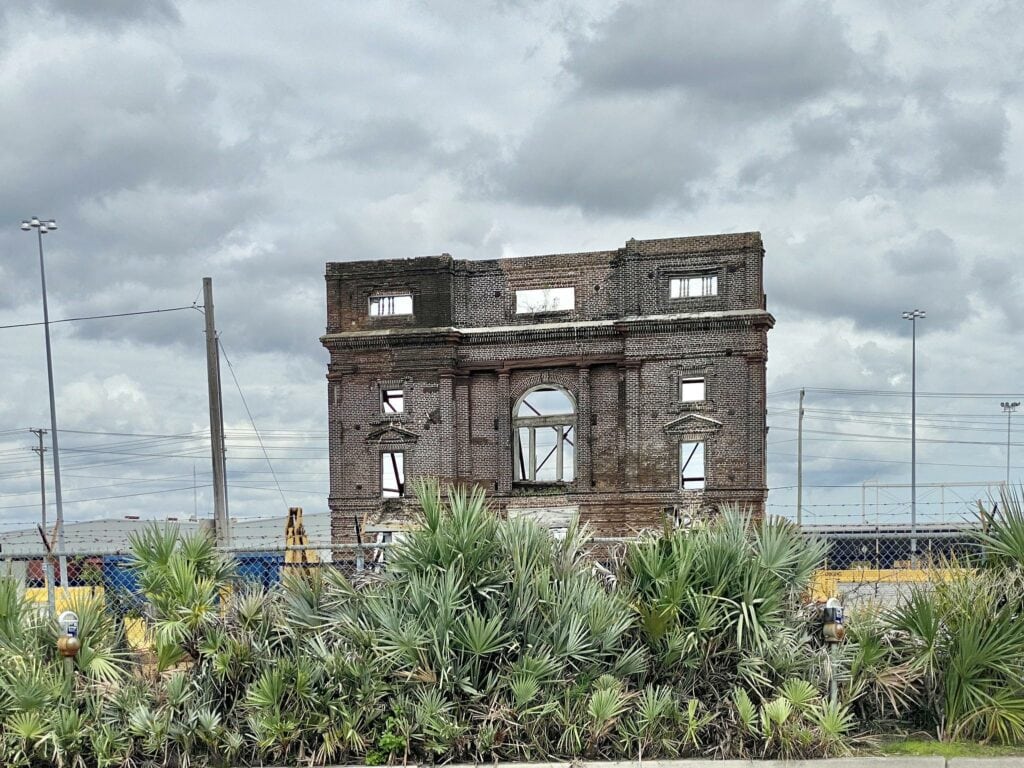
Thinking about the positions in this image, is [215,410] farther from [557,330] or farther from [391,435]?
[557,330]

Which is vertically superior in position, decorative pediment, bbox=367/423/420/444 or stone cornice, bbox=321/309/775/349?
stone cornice, bbox=321/309/775/349

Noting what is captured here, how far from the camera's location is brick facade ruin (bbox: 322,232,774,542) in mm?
41875

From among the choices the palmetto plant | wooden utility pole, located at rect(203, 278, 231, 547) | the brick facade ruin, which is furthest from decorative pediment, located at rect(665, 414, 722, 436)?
the palmetto plant

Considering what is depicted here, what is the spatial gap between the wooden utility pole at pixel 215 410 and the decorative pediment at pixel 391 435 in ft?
45.7

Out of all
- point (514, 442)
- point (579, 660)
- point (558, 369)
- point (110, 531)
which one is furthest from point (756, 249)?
point (110, 531)

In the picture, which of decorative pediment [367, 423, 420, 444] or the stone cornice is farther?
Answer: decorative pediment [367, 423, 420, 444]

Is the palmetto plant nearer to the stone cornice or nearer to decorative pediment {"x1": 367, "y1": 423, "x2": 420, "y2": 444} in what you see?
the stone cornice

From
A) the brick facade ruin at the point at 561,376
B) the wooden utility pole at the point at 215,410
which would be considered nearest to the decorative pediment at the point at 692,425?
the brick facade ruin at the point at 561,376

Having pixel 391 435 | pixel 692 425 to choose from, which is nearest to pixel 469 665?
pixel 692 425

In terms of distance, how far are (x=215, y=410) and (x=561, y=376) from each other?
1671cm

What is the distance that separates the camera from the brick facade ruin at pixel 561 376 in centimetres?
4188

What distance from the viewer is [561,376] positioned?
44.2m

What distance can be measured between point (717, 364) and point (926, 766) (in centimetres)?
3242

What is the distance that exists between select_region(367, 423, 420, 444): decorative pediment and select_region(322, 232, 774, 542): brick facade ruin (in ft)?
0.30
